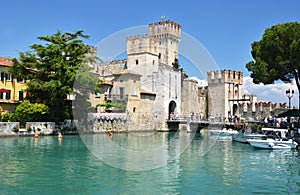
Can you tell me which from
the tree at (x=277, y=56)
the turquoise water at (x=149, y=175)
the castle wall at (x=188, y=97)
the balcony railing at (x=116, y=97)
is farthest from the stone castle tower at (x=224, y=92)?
the turquoise water at (x=149, y=175)

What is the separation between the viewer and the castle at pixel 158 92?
3931 cm

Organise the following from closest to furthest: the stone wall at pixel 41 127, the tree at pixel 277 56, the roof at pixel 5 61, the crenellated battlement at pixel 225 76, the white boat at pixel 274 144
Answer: the white boat at pixel 274 144
the tree at pixel 277 56
the stone wall at pixel 41 127
the roof at pixel 5 61
the crenellated battlement at pixel 225 76

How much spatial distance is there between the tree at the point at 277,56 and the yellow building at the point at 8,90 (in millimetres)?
20906

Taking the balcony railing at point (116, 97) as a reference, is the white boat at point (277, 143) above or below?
below

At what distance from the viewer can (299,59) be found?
23.4 meters

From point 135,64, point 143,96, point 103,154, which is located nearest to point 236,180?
point 103,154

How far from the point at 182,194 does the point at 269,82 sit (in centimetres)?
1975

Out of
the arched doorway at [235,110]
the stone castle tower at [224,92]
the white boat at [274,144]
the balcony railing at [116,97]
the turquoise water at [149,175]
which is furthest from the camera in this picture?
the arched doorway at [235,110]

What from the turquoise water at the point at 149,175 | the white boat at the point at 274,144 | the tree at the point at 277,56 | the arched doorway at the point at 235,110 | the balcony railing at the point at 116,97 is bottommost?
the turquoise water at the point at 149,175

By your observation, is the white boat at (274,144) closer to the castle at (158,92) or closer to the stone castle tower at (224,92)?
the castle at (158,92)

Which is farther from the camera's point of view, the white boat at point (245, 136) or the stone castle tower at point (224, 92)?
the stone castle tower at point (224, 92)

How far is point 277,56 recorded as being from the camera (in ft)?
85.7

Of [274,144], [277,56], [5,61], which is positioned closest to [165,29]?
[5,61]

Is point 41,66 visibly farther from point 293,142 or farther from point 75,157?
point 293,142
